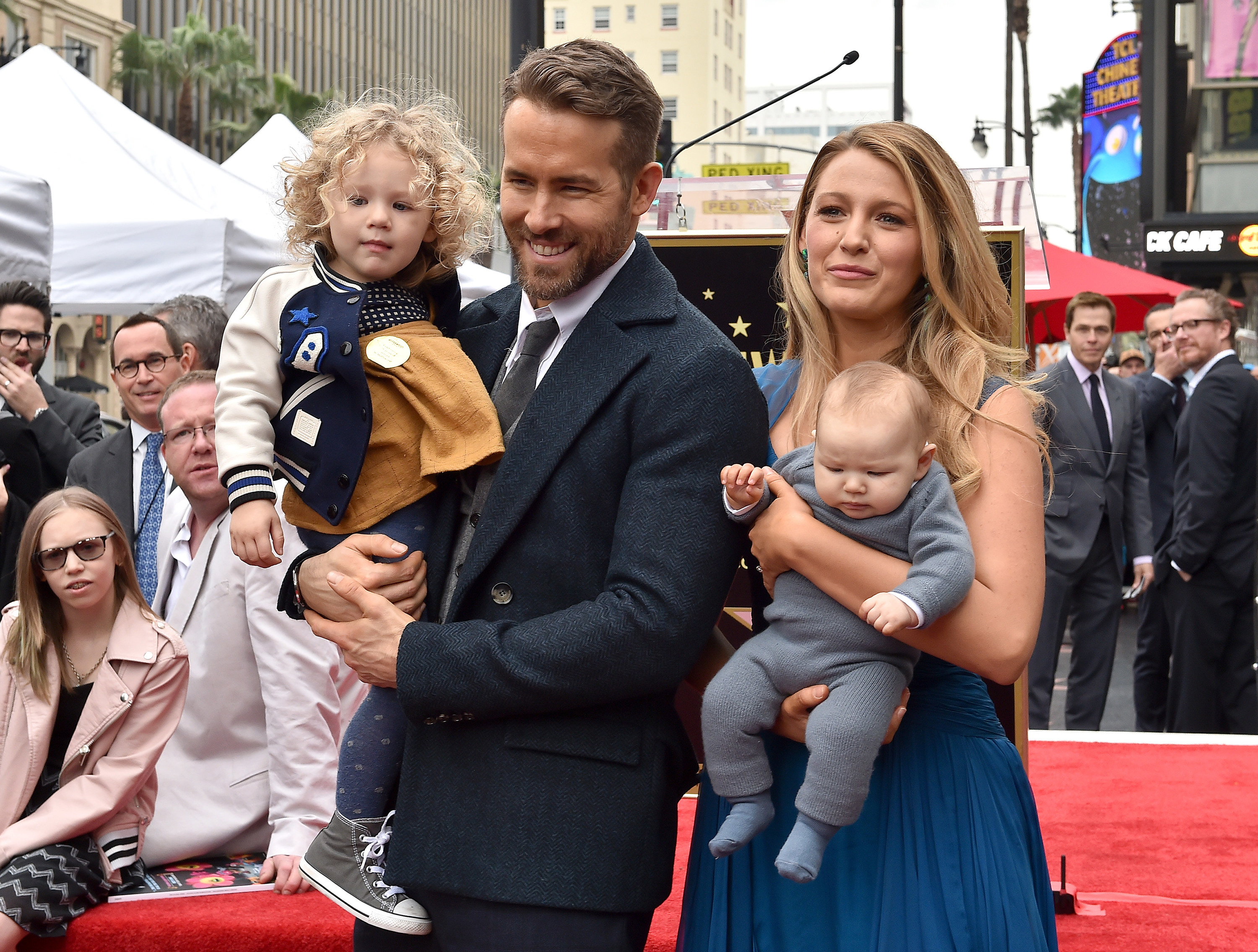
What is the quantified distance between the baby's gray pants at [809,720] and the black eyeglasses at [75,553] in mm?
2477

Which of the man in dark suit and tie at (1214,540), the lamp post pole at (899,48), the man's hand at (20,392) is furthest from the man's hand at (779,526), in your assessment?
the lamp post pole at (899,48)

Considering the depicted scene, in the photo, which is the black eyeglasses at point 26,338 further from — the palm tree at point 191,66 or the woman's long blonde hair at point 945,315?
the palm tree at point 191,66

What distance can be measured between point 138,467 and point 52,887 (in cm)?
170

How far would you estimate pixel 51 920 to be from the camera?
361 cm

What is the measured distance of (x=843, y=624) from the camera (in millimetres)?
2113

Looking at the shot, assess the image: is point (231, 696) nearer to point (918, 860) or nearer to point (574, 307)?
point (574, 307)

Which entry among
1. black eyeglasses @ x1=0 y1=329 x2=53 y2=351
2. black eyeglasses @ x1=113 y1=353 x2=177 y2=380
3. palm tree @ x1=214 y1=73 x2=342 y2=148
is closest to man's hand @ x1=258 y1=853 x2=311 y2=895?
black eyeglasses @ x1=113 y1=353 x2=177 y2=380

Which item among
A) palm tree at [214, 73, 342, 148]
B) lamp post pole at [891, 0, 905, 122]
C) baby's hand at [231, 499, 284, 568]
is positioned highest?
palm tree at [214, 73, 342, 148]

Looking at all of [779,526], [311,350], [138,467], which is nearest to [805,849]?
[779,526]

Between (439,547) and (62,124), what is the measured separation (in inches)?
286

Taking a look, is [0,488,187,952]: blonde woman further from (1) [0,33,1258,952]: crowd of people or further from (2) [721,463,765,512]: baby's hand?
(2) [721,463,765,512]: baby's hand

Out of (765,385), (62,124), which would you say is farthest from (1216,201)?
(765,385)

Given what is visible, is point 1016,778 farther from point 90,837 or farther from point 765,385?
point 90,837

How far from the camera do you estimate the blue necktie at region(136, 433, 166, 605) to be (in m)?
4.60
